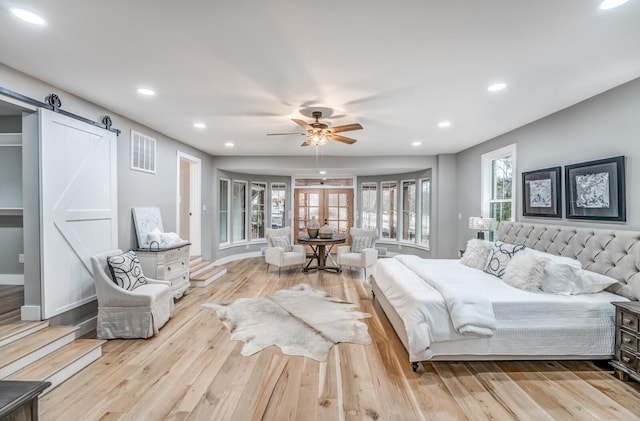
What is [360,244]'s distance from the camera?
21.0 feet

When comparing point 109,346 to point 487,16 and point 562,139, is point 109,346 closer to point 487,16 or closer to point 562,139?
point 487,16

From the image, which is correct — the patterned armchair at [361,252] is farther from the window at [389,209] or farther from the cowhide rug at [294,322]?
the window at [389,209]

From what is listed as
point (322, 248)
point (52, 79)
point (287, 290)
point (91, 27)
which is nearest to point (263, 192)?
point (322, 248)

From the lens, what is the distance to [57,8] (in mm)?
1771

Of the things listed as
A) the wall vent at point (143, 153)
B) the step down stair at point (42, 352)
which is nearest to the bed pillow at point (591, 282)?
the step down stair at point (42, 352)

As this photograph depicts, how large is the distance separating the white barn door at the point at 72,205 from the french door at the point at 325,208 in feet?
17.5

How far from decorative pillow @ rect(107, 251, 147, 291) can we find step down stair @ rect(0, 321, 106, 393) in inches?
22.7

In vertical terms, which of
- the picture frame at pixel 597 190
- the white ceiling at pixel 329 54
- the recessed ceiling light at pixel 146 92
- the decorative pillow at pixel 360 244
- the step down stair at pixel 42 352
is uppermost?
the recessed ceiling light at pixel 146 92

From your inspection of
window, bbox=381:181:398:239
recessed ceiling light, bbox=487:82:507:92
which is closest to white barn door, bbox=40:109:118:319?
recessed ceiling light, bbox=487:82:507:92

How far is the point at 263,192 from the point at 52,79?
5.87 m

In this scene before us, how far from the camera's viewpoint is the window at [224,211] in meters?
7.29

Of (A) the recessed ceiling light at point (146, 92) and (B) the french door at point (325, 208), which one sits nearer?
(A) the recessed ceiling light at point (146, 92)

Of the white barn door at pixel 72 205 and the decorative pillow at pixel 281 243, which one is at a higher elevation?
the white barn door at pixel 72 205

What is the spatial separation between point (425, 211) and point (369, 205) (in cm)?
174
